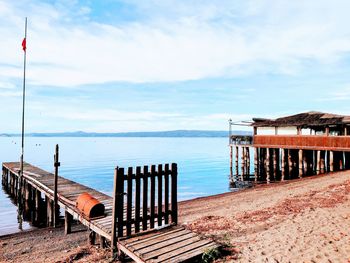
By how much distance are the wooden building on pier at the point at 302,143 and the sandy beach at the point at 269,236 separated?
11.4 metres

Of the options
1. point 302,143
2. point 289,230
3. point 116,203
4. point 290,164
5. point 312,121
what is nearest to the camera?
point 116,203

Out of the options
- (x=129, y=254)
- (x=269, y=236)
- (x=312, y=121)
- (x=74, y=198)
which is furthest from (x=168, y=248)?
(x=312, y=121)

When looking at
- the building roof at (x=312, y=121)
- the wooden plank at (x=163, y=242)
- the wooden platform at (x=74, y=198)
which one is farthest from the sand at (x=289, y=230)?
the building roof at (x=312, y=121)

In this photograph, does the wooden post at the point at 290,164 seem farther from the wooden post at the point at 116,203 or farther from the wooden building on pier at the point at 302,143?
the wooden post at the point at 116,203

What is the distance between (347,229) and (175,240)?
544 centimetres

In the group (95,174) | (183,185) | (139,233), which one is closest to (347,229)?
(139,233)

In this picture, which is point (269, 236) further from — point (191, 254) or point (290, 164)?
point (290, 164)

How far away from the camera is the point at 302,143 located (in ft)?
93.5

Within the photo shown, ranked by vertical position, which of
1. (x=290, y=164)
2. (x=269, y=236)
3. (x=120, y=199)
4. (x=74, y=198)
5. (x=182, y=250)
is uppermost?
(x=120, y=199)

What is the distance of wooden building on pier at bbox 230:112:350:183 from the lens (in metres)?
26.8

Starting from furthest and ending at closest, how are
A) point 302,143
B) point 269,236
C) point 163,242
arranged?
point 302,143 < point 269,236 < point 163,242

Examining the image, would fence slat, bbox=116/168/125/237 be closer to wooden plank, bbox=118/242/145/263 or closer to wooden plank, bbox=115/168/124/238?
wooden plank, bbox=115/168/124/238

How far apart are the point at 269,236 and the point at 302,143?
21550mm

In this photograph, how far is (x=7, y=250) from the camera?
12867 mm
